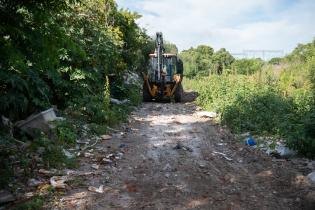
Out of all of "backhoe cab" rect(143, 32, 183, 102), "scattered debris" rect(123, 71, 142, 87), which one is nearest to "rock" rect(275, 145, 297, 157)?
"backhoe cab" rect(143, 32, 183, 102)

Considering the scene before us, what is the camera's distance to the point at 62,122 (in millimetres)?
8547

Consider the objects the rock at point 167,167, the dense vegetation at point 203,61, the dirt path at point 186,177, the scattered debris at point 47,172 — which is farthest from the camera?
the dense vegetation at point 203,61

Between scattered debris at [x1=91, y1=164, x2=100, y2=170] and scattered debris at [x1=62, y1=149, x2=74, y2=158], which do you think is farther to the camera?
scattered debris at [x1=62, y1=149, x2=74, y2=158]

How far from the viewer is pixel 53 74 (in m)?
10.0

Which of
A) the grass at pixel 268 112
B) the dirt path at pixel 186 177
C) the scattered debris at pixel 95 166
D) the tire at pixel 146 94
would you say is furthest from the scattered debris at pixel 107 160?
the tire at pixel 146 94

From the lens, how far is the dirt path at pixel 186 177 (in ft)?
17.3

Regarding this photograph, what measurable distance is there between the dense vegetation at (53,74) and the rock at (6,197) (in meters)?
0.32

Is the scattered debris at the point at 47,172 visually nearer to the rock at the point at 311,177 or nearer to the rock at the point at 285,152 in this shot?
the rock at the point at 311,177

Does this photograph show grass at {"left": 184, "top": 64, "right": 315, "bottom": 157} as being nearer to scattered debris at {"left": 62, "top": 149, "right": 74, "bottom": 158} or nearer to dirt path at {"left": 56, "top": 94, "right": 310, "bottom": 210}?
dirt path at {"left": 56, "top": 94, "right": 310, "bottom": 210}

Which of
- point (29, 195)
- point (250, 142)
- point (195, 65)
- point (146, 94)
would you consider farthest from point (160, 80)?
point (195, 65)

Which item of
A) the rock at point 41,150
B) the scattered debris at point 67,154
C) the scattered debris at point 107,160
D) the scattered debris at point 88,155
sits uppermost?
the rock at point 41,150

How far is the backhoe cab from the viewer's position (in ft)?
59.4

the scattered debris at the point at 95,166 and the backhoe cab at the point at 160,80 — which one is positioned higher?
the backhoe cab at the point at 160,80

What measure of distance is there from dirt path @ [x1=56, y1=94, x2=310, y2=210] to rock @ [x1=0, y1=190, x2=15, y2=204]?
62cm
